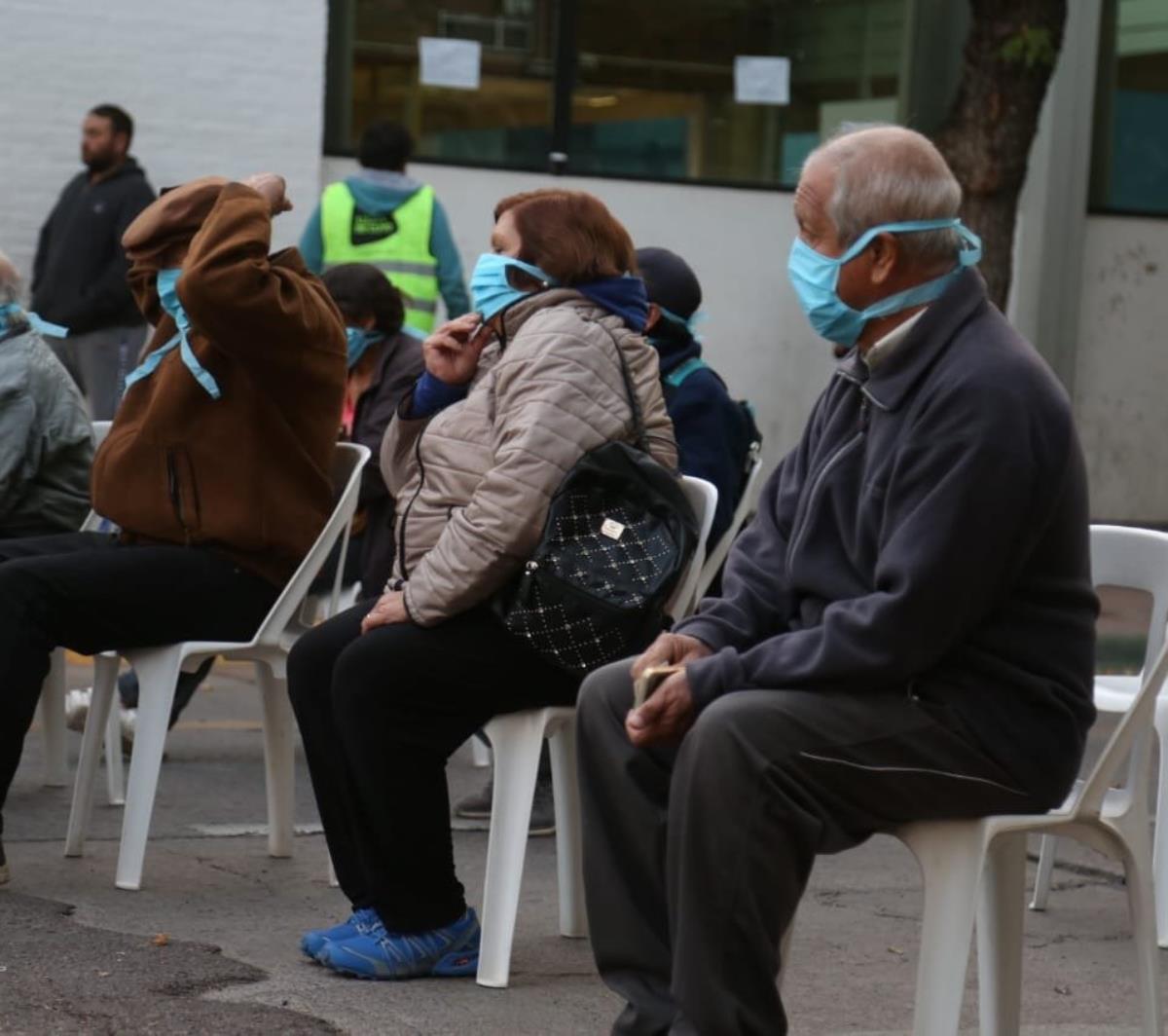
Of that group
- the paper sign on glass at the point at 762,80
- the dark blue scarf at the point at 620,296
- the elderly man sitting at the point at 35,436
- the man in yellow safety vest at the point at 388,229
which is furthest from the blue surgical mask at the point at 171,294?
the paper sign on glass at the point at 762,80

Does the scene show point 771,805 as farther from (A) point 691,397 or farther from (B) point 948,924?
(A) point 691,397

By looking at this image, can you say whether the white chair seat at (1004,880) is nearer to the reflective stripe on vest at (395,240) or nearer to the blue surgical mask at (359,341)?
the blue surgical mask at (359,341)

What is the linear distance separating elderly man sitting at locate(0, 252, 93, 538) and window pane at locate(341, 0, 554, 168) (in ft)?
20.6

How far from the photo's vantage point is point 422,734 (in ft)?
14.5

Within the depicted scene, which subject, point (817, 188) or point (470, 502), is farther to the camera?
point (470, 502)

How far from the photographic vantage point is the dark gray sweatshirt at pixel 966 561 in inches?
134

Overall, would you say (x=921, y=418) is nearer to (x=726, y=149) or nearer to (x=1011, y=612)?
(x=1011, y=612)

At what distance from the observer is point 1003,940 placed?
12.5 ft

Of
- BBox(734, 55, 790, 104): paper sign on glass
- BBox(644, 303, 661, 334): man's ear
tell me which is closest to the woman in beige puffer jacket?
BBox(644, 303, 661, 334): man's ear

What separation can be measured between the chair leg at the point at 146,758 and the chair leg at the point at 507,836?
983 millimetres

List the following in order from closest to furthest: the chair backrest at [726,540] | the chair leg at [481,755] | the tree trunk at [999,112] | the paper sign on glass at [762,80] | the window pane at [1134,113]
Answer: the chair backrest at [726,540] < the chair leg at [481,755] < the tree trunk at [999,112] < the paper sign on glass at [762,80] < the window pane at [1134,113]

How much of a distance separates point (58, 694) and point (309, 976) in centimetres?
231

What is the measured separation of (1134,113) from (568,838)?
10.2m

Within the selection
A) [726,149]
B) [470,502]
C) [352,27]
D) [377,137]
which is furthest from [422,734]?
[726,149]
